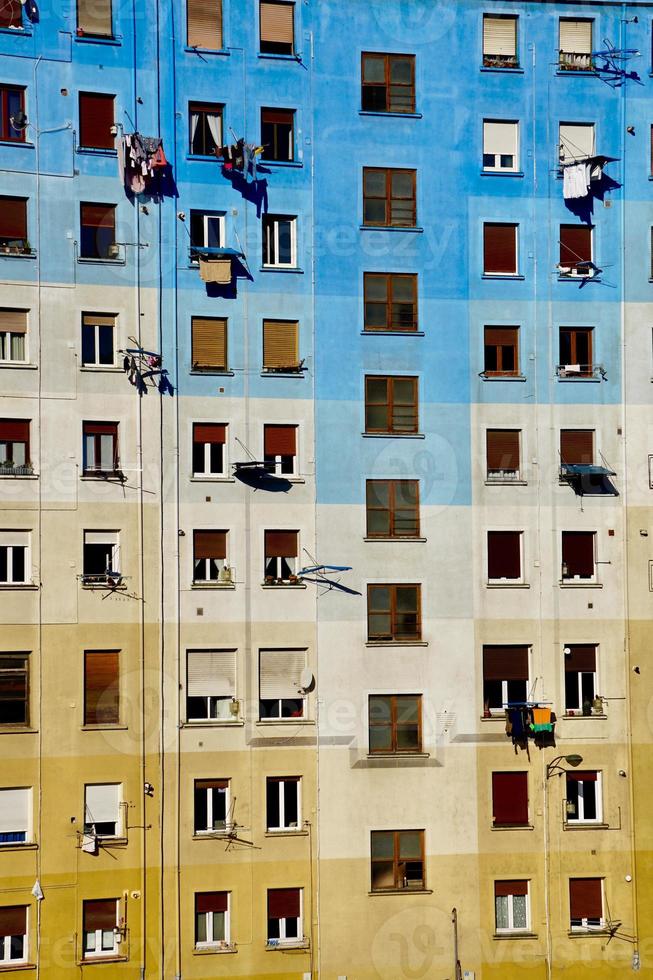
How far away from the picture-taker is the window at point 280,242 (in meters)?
38.3

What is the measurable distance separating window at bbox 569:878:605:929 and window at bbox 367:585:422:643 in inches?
355

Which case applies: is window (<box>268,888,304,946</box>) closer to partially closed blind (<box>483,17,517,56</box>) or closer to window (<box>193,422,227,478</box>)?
window (<box>193,422,227,478</box>)

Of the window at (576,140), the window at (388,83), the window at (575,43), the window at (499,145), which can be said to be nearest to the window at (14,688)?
the window at (388,83)

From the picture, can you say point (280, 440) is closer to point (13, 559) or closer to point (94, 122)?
point (13, 559)

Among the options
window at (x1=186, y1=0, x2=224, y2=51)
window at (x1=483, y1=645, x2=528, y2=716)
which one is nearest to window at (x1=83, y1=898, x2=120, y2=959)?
window at (x1=483, y1=645, x2=528, y2=716)

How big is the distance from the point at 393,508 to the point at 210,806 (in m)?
10.5

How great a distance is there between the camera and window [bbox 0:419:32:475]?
3659 centimetres

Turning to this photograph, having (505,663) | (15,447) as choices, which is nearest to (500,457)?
(505,663)

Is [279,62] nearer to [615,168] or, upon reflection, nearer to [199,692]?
[615,168]

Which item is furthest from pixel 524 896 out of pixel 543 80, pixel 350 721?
pixel 543 80

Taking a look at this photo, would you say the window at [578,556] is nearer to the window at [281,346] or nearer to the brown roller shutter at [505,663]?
the brown roller shutter at [505,663]

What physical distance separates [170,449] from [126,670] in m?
6.72

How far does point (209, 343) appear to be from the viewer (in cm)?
3784

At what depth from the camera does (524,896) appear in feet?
124
